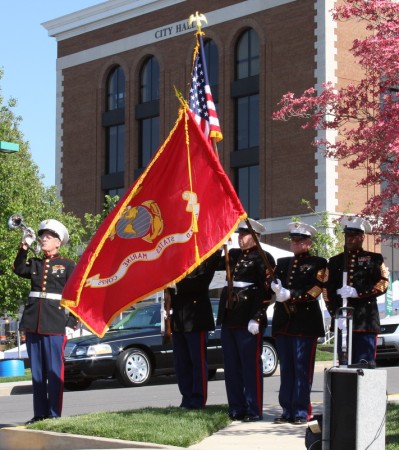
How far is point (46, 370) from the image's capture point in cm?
1101

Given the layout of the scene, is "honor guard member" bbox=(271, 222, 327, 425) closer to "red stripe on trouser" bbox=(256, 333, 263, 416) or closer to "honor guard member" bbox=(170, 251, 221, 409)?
"red stripe on trouser" bbox=(256, 333, 263, 416)

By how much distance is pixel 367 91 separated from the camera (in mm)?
14148

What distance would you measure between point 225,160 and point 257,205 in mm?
2582

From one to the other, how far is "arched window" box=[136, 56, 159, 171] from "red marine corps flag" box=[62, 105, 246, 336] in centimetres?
4133

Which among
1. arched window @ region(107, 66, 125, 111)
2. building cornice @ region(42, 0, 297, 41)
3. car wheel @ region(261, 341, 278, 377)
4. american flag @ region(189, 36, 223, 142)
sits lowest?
car wheel @ region(261, 341, 278, 377)

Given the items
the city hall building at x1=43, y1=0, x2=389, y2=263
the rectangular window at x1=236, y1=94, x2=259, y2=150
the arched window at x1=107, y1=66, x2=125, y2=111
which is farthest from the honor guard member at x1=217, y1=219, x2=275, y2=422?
the arched window at x1=107, y1=66, x2=125, y2=111

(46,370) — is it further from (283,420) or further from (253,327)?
(283,420)

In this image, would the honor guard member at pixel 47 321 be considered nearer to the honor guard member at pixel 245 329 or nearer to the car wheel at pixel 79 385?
the honor guard member at pixel 245 329

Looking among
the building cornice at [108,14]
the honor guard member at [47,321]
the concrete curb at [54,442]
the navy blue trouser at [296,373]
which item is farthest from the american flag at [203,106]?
the building cornice at [108,14]

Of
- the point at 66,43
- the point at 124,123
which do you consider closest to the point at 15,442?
the point at 124,123

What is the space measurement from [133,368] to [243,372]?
8281 mm

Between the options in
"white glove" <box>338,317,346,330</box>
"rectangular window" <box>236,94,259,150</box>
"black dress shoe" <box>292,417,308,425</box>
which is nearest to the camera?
"white glove" <box>338,317,346,330</box>

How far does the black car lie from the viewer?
60.9 feet

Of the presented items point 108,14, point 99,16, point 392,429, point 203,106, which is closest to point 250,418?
point 392,429
